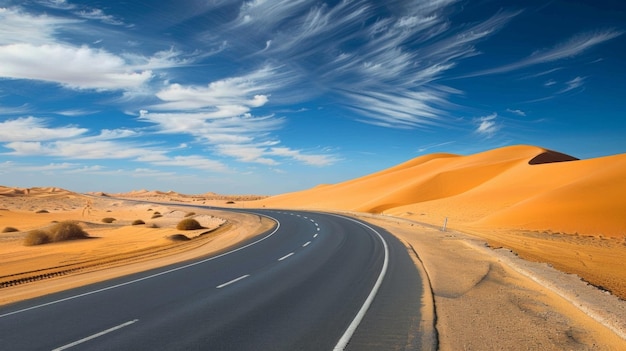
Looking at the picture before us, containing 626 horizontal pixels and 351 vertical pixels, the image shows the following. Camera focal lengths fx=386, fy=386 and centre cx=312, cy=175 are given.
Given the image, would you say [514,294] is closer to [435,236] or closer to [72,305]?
[72,305]

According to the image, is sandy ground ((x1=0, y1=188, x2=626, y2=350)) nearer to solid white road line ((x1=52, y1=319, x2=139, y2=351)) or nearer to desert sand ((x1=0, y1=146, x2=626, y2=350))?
desert sand ((x1=0, y1=146, x2=626, y2=350))

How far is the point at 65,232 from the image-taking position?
91.9 feet

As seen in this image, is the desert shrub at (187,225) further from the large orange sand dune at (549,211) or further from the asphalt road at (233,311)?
the large orange sand dune at (549,211)

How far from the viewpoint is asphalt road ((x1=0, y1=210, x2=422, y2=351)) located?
647cm

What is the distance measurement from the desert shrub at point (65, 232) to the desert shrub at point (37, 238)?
0.38m

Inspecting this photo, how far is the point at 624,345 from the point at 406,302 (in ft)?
12.8

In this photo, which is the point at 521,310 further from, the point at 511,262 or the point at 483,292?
the point at 511,262

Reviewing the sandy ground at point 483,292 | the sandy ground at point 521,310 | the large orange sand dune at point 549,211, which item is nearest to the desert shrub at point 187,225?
the sandy ground at point 483,292

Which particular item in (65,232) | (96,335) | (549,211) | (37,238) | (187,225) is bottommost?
(37,238)

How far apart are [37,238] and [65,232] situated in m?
1.88

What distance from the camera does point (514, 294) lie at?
375 inches

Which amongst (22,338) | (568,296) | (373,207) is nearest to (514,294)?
(568,296)

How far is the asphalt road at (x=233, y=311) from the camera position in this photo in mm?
6469

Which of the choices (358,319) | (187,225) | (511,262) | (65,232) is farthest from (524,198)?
(65,232)
